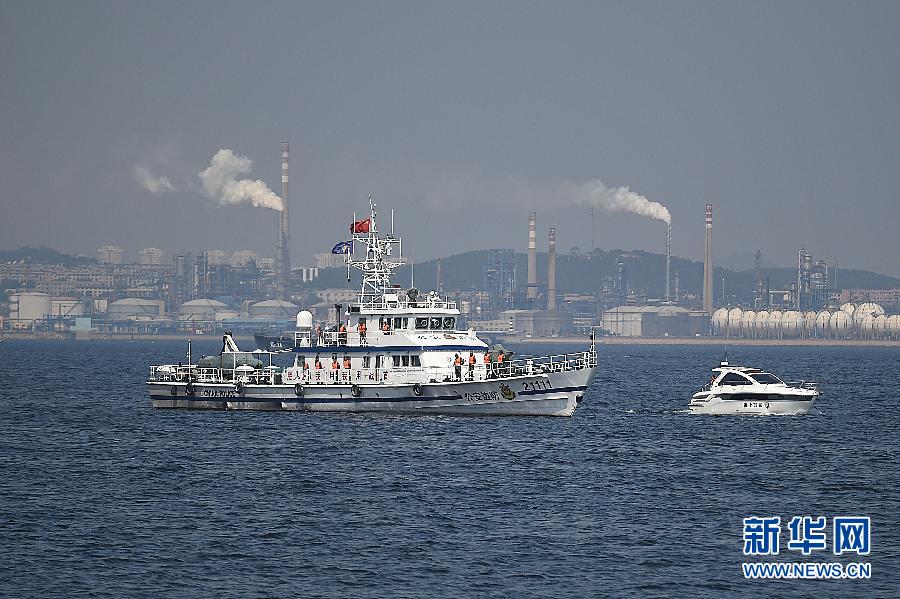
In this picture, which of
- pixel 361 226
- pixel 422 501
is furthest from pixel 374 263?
pixel 422 501

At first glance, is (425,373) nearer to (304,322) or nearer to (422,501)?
(304,322)

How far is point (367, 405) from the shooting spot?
7812 cm

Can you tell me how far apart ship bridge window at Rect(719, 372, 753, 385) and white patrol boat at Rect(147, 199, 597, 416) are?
1171 centimetres

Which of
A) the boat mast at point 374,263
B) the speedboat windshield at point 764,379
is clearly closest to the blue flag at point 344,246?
the boat mast at point 374,263

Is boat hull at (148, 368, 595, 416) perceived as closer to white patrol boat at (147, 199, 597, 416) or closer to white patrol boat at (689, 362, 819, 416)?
white patrol boat at (147, 199, 597, 416)

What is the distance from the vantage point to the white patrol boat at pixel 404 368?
76.0 metres

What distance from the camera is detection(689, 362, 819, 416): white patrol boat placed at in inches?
3386

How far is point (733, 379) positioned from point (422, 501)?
136ft

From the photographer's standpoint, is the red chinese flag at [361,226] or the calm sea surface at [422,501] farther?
the red chinese flag at [361,226]

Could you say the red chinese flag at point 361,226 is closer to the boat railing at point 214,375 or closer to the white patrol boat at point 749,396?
the boat railing at point 214,375

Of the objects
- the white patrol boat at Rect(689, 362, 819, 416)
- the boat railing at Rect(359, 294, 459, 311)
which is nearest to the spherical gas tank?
the boat railing at Rect(359, 294, 459, 311)

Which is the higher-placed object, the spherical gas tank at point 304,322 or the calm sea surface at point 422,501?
the spherical gas tank at point 304,322

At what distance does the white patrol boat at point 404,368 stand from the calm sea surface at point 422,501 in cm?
118

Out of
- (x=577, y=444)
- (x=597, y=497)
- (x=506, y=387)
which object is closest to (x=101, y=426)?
(x=506, y=387)
